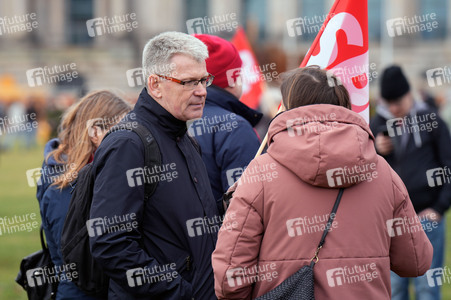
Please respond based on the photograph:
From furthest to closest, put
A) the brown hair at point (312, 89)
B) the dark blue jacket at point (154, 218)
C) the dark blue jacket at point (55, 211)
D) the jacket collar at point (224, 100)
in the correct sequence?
the jacket collar at point (224, 100) → the dark blue jacket at point (55, 211) → the dark blue jacket at point (154, 218) → the brown hair at point (312, 89)

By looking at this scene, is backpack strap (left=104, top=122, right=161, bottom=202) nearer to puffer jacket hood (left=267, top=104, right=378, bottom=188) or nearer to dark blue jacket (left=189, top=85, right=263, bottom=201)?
puffer jacket hood (left=267, top=104, right=378, bottom=188)

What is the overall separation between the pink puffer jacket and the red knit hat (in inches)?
60.8

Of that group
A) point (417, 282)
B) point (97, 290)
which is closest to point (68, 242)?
point (97, 290)

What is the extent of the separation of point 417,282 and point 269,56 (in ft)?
97.9

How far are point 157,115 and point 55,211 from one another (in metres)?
0.95

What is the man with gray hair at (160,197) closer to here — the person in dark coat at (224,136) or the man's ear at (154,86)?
the man's ear at (154,86)

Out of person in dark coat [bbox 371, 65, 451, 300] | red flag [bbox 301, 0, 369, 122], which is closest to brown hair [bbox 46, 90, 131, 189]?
red flag [bbox 301, 0, 369, 122]

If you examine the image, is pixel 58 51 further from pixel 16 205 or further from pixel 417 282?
pixel 417 282

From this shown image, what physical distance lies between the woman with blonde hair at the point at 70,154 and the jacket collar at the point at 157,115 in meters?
0.60

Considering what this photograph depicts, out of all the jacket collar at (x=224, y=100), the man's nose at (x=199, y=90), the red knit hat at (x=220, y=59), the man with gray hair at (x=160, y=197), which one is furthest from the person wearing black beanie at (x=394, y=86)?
the man's nose at (x=199, y=90)

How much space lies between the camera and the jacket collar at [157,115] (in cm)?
339

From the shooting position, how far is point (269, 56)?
35000mm

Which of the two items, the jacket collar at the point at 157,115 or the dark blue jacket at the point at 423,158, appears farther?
the dark blue jacket at the point at 423,158

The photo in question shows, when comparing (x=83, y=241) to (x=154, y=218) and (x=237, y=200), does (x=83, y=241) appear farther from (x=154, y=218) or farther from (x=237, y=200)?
(x=237, y=200)
